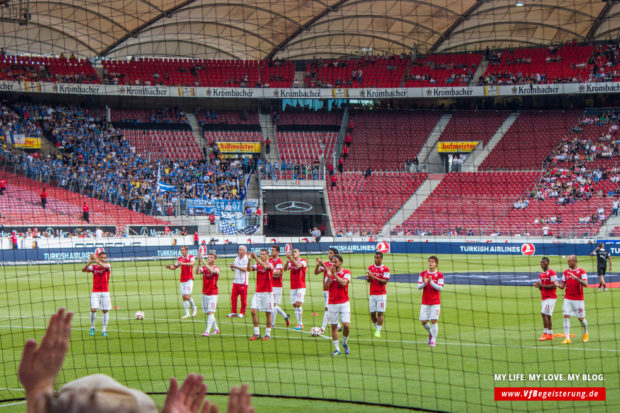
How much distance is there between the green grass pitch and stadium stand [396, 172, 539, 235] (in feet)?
69.1

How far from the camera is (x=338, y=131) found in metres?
54.8

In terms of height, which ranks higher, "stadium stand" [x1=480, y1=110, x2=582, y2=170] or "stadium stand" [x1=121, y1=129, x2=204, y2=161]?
"stadium stand" [x1=121, y1=129, x2=204, y2=161]

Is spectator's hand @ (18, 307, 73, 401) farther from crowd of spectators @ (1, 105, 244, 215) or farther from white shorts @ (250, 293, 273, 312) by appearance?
crowd of spectators @ (1, 105, 244, 215)

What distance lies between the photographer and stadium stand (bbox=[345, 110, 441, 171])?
49.7m

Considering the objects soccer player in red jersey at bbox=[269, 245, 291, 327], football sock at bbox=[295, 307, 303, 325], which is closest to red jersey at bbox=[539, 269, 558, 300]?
football sock at bbox=[295, 307, 303, 325]

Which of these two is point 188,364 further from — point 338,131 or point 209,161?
point 338,131

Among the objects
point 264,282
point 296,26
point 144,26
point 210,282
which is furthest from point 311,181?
point 264,282

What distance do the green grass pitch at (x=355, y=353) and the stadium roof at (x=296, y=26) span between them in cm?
3006

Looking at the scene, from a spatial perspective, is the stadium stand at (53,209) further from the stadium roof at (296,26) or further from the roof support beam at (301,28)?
the roof support beam at (301,28)

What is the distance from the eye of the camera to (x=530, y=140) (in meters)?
52.2

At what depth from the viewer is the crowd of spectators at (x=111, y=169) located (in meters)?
42.5

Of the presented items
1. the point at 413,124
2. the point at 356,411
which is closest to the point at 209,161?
the point at 413,124

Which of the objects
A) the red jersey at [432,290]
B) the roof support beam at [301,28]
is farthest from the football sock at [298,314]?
the roof support beam at [301,28]

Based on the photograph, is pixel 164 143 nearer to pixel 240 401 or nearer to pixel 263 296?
pixel 263 296
